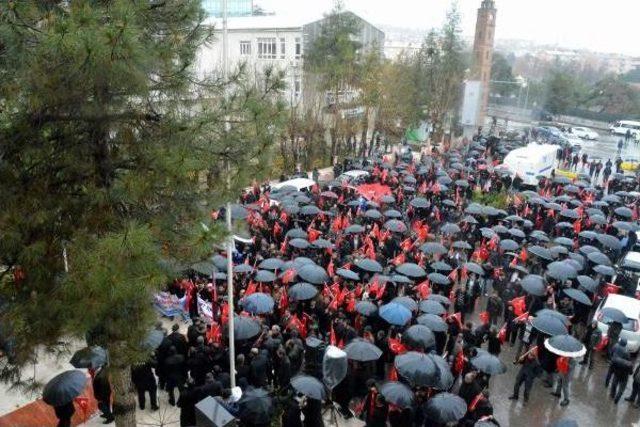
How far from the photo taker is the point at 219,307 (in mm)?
11938

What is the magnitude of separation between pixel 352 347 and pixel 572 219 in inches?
507

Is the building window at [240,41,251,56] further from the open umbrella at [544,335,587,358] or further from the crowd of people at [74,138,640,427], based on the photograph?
the open umbrella at [544,335,587,358]

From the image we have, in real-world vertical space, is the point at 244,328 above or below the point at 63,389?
below

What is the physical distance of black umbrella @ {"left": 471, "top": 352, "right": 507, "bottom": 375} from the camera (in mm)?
8922

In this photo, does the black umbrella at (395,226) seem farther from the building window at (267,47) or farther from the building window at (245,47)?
the building window at (245,47)

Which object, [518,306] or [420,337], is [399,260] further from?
[420,337]

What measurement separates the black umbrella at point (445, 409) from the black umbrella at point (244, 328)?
133 inches

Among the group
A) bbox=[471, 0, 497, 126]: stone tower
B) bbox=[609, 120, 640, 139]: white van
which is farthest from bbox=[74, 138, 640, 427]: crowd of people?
bbox=[609, 120, 640, 139]: white van

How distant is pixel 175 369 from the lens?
9078mm

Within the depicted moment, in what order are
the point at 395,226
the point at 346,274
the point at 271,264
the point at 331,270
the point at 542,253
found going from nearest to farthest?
the point at 346,274
the point at 271,264
the point at 331,270
the point at 542,253
the point at 395,226

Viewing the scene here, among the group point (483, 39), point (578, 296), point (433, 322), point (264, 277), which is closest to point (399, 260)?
point (264, 277)

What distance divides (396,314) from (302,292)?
197 centimetres

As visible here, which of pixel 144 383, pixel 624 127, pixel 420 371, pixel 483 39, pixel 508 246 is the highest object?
pixel 483 39

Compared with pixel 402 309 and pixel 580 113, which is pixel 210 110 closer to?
pixel 402 309
